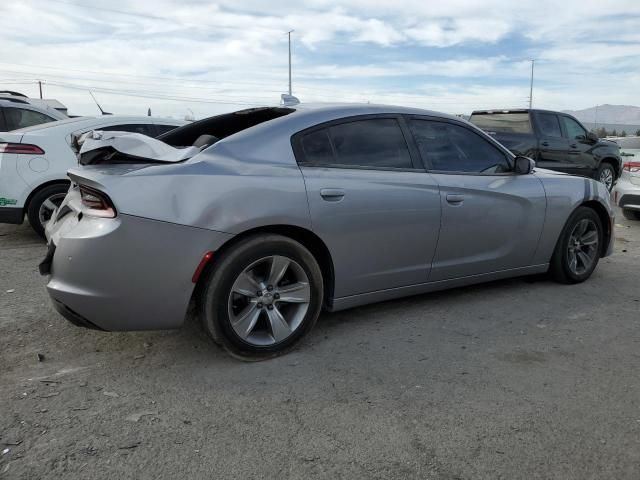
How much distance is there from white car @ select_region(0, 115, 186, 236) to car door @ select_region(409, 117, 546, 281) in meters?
3.98

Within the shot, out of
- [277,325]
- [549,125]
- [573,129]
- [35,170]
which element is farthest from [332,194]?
[573,129]

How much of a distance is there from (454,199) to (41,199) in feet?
14.9

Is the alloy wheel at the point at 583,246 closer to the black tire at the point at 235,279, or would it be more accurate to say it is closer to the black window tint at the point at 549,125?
the black tire at the point at 235,279

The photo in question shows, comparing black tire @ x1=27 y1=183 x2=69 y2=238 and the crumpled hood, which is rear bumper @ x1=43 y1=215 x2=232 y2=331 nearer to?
the crumpled hood

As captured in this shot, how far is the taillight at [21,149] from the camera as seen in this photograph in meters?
5.95

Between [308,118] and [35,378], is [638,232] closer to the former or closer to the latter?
[308,118]

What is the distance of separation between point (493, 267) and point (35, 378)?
3.31 metres

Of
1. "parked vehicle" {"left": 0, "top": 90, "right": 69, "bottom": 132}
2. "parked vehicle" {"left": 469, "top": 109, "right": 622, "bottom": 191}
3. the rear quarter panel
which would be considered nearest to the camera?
the rear quarter panel

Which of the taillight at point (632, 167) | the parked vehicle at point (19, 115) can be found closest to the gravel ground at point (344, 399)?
the parked vehicle at point (19, 115)

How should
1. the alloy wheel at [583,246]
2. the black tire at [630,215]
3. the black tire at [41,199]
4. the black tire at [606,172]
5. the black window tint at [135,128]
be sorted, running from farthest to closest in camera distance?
the black tire at [606,172] → the black tire at [630,215] → the black window tint at [135,128] → the black tire at [41,199] → the alloy wheel at [583,246]

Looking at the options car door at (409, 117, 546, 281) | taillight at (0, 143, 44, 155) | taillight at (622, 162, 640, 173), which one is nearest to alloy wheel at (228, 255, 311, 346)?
car door at (409, 117, 546, 281)

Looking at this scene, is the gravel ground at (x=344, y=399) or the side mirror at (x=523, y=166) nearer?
the gravel ground at (x=344, y=399)

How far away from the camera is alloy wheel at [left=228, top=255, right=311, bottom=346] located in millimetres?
3270

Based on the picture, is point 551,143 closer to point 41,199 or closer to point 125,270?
point 41,199
